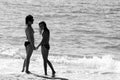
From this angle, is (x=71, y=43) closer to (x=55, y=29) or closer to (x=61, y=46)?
(x=61, y=46)

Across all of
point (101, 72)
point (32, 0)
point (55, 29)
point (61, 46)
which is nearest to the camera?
point (101, 72)

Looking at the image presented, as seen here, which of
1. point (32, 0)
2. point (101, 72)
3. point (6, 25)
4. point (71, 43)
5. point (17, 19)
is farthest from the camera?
point (32, 0)

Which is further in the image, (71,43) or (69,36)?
(69,36)

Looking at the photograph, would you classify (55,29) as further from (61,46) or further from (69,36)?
(61,46)

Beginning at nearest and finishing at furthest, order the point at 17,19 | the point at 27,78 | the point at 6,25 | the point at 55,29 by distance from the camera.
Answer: the point at 27,78 → the point at 55,29 → the point at 6,25 → the point at 17,19

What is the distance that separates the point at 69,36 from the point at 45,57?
60.3 feet

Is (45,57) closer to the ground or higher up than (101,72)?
higher up

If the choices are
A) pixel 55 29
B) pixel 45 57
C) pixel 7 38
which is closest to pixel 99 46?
pixel 7 38

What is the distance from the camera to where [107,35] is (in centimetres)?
3053

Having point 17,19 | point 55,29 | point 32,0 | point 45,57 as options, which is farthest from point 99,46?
point 32,0

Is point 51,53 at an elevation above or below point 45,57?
below

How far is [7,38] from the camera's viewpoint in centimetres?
2705

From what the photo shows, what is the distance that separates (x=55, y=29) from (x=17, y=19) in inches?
392

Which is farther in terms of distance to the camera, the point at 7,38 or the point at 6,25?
the point at 6,25
